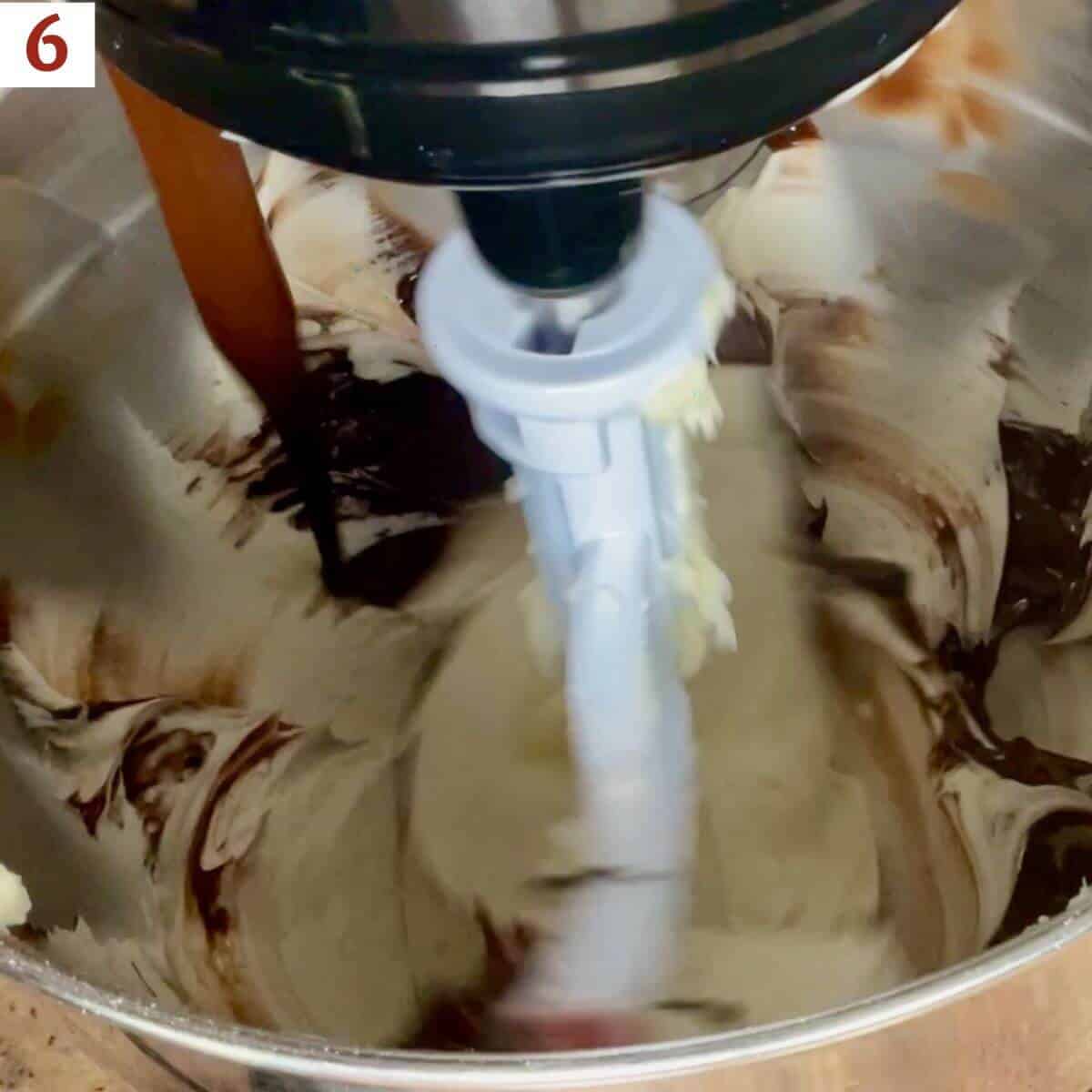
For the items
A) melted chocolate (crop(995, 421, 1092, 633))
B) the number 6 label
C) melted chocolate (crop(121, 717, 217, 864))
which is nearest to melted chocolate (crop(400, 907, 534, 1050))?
melted chocolate (crop(121, 717, 217, 864))

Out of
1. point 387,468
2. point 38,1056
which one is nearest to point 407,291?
point 387,468

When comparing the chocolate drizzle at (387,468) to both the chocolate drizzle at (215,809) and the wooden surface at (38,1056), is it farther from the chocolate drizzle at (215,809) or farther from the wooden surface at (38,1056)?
the wooden surface at (38,1056)

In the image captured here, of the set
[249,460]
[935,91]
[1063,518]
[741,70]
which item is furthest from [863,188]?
[741,70]

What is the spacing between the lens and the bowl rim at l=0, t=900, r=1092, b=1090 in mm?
269

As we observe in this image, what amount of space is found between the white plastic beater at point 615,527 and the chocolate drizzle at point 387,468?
0.06 metres

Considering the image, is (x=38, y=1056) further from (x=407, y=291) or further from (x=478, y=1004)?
(x=407, y=291)

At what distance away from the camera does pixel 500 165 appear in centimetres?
25

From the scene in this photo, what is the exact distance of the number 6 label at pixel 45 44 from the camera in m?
0.37

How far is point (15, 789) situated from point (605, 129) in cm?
33

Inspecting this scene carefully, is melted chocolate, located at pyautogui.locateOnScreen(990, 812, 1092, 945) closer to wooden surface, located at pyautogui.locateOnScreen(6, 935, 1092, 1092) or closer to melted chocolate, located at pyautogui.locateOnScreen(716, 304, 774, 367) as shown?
wooden surface, located at pyautogui.locateOnScreen(6, 935, 1092, 1092)

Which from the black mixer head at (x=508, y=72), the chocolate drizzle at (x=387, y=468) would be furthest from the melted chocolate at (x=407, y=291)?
the black mixer head at (x=508, y=72)

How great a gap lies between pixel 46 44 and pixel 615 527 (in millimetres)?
199

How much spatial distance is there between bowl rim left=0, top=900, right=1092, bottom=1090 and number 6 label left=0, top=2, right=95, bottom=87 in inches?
8.4

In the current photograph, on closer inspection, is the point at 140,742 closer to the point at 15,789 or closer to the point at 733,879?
the point at 15,789
